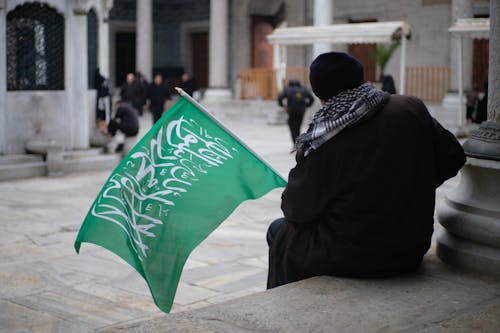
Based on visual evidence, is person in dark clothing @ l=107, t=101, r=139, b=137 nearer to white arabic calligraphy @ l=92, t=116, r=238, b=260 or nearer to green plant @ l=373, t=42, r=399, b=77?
white arabic calligraphy @ l=92, t=116, r=238, b=260

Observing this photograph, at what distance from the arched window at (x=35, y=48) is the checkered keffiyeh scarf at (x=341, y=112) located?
8383mm

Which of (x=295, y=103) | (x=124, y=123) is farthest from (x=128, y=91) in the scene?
(x=124, y=123)

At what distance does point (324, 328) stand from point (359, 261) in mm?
571

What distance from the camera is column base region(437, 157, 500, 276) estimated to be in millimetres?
3482

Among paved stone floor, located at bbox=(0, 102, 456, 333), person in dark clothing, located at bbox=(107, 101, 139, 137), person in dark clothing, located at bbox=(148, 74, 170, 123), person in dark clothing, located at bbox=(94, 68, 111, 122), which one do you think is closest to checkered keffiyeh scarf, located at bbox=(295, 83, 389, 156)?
paved stone floor, located at bbox=(0, 102, 456, 333)

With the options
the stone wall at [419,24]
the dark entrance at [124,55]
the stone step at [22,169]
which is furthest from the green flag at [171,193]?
the dark entrance at [124,55]

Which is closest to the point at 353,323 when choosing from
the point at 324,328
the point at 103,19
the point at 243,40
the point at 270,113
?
the point at 324,328

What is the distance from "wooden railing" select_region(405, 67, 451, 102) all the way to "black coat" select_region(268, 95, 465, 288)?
18049mm

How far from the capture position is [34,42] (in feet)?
36.1

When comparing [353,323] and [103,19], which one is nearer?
[353,323]

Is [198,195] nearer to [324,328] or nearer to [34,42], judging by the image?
[324,328]

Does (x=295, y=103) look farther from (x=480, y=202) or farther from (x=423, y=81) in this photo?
(x=480, y=202)

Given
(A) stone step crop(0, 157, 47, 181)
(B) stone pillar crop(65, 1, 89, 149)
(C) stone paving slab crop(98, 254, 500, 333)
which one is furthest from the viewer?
(B) stone pillar crop(65, 1, 89, 149)

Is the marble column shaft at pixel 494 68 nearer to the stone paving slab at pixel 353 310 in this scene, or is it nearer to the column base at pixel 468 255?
the column base at pixel 468 255
